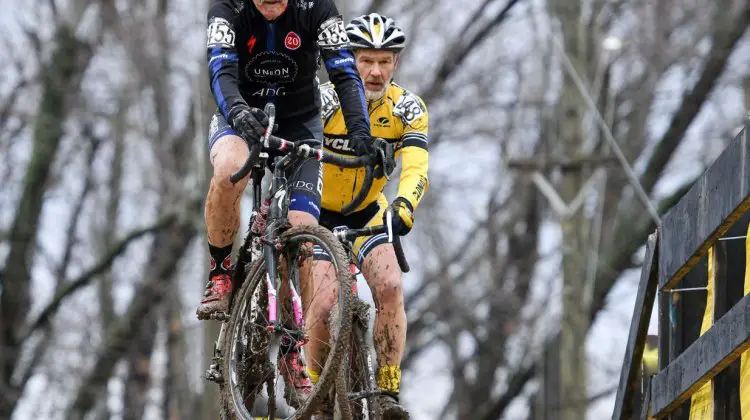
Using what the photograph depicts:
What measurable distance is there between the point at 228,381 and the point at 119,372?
23663 mm

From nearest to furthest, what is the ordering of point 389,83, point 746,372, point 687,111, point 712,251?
point 746,372
point 712,251
point 389,83
point 687,111

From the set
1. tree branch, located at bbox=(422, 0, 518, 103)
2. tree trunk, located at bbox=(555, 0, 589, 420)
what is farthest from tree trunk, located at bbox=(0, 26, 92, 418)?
tree trunk, located at bbox=(555, 0, 589, 420)

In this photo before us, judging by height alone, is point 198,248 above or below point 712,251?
above

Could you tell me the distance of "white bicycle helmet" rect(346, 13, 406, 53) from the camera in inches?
359

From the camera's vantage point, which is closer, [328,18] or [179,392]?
[328,18]

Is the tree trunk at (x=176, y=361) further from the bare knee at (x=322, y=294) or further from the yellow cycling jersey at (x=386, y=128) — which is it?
the bare knee at (x=322, y=294)

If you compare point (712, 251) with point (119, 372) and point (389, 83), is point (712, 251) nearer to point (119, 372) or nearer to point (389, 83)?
point (389, 83)

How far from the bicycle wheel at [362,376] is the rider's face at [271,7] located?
143cm

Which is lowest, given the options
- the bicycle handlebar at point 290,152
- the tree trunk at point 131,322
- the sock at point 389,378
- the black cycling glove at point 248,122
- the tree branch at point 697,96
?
the sock at point 389,378

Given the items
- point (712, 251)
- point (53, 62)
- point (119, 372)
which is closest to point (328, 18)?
point (712, 251)

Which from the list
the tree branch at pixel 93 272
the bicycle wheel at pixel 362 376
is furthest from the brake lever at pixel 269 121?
the tree branch at pixel 93 272

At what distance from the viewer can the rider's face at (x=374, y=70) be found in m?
9.16

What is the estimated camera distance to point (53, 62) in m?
23.0

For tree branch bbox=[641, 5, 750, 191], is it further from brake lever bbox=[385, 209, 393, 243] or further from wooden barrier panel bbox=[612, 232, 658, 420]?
brake lever bbox=[385, 209, 393, 243]
